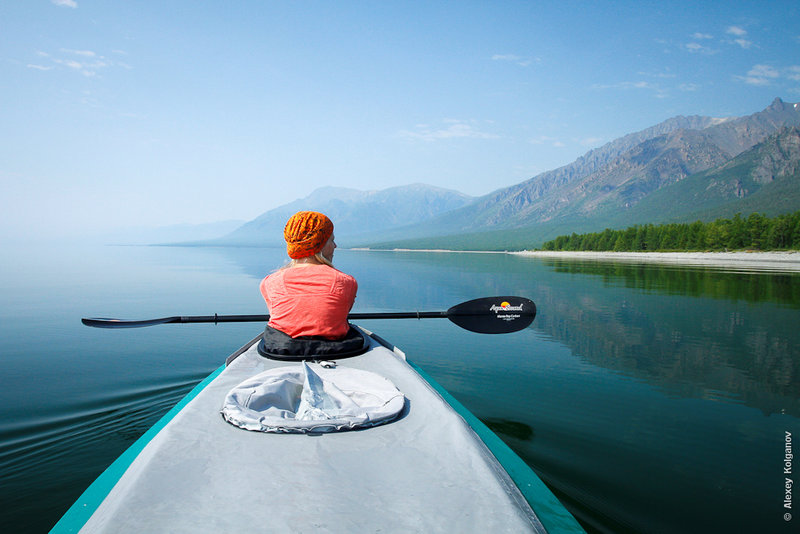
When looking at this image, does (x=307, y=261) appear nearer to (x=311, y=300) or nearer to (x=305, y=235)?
(x=305, y=235)

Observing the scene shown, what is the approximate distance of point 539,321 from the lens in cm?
1361

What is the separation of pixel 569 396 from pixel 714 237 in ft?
307

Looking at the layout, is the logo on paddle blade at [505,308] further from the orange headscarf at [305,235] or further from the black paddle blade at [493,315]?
the orange headscarf at [305,235]

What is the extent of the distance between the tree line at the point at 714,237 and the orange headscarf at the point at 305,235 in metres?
90.1

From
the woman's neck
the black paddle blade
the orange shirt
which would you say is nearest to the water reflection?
the black paddle blade

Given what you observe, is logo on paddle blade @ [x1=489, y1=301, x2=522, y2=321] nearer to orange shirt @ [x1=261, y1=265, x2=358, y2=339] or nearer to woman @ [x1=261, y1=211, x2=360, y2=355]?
woman @ [x1=261, y1=211, x2=360, y2=355]

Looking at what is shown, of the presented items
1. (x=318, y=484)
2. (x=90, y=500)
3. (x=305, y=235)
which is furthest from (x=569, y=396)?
(x=90, y=500)

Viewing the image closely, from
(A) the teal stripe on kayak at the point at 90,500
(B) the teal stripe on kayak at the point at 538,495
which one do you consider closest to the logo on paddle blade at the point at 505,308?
(B) the teal stripe on kayak at the point at 538,495

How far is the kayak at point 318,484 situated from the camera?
192cm

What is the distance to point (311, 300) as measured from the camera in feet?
14.4

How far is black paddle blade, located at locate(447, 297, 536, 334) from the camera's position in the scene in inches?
284

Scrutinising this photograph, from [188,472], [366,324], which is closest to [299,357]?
[188,472]

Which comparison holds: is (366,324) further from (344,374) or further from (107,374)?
(344,374)

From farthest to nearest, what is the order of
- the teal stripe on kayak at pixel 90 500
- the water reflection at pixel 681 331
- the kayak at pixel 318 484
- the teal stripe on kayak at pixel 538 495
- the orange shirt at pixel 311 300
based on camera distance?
the water reflection at pixel 681 331 → the orange shirt at pixel 311 300 → the teal stripe on kayak at pixel 538 495 → the teal stripe on kayak at pixel 90 500 → the kayak at pixel 318 484
